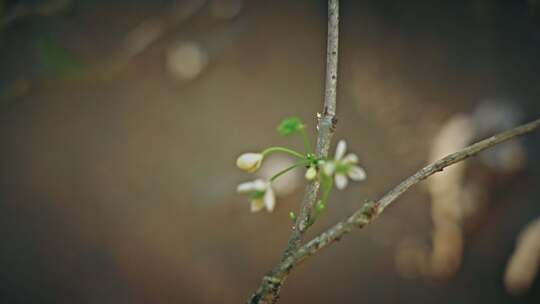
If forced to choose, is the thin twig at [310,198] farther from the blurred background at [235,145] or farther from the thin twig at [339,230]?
the blurred background at [235,145]

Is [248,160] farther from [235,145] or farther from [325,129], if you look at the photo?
[235,145]

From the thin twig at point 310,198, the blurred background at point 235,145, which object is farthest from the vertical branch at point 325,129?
the blurred background at point 235,145

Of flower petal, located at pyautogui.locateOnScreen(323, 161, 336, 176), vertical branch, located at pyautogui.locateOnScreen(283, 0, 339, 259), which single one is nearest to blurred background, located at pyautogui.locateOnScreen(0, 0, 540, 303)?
vertical branch, located at pyautogui.locateOnScreen(283, 0, 339, 259)

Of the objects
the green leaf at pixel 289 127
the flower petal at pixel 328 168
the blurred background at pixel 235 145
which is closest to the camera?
the flower petal at pixel 328 168

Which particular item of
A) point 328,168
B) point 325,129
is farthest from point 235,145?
point 328,168

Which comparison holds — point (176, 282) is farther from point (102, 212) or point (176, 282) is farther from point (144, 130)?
point (144, 130)

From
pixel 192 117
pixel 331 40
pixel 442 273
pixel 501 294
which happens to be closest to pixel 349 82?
pixel 192 117
